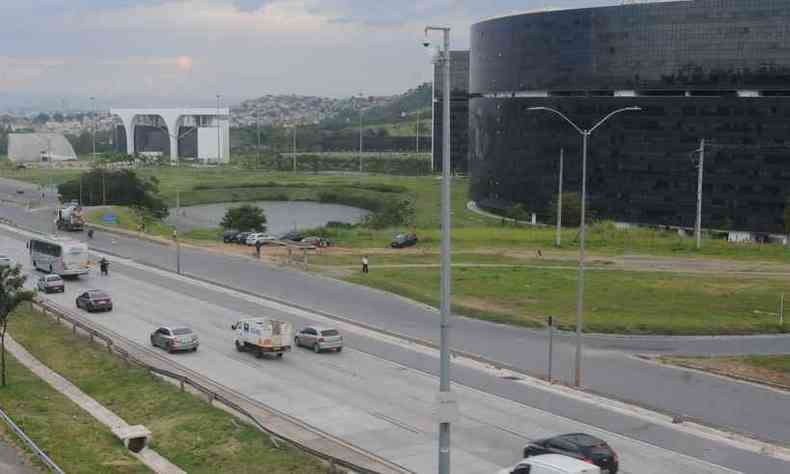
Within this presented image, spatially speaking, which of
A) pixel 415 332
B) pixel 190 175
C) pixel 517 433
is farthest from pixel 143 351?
pixel 190 175

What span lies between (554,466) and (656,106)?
284 feet

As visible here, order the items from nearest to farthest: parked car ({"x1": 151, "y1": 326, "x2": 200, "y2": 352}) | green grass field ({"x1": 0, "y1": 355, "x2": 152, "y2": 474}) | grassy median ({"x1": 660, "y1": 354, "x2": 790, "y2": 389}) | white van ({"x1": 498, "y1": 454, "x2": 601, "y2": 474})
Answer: white van ({"x1": 498, "y1": 454, "x2": 601, "y2": 474}) → green grass field ({"x1": 0, "y1": 355, "x2": 152, "y2": 474}) → grassy median ({"x1": 660, "y1": 354, "x2": 790, "y2": 389}) → parked car ({"x1": 151, "y1": 326, "x2": 200, "y2": 352})

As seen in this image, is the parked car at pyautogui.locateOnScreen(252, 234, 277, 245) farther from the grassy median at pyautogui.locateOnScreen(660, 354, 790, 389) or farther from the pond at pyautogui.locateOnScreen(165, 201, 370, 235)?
the grassy median at pyautogui.locateOnScreen(660, 354, 790, 389)

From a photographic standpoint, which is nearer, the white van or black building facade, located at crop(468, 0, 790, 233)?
the white van

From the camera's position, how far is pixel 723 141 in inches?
3725

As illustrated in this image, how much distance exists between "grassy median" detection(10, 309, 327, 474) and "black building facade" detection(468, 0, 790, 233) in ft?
241

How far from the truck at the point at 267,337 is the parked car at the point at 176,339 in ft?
7.07

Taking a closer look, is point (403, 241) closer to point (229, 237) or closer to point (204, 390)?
point (229, 237)

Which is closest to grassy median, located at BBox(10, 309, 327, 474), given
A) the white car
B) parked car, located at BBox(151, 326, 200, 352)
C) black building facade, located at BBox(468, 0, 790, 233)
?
parked car, located at BBox(151, 326, 200, 352)

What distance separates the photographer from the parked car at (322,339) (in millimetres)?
36469

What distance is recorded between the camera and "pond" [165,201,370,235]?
375 ft

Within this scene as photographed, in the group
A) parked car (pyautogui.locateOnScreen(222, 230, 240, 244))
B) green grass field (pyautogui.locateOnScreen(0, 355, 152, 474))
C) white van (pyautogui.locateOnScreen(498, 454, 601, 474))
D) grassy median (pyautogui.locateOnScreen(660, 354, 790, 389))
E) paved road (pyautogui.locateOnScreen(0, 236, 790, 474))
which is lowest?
parked car (pyautogui.locateOnScreen(222, 230, 240, 244))

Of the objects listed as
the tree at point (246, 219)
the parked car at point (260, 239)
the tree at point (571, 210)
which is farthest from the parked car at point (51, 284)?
the tree at point (571, 210)

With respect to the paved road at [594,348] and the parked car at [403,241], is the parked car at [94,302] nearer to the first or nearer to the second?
the paved road at [594,348]
